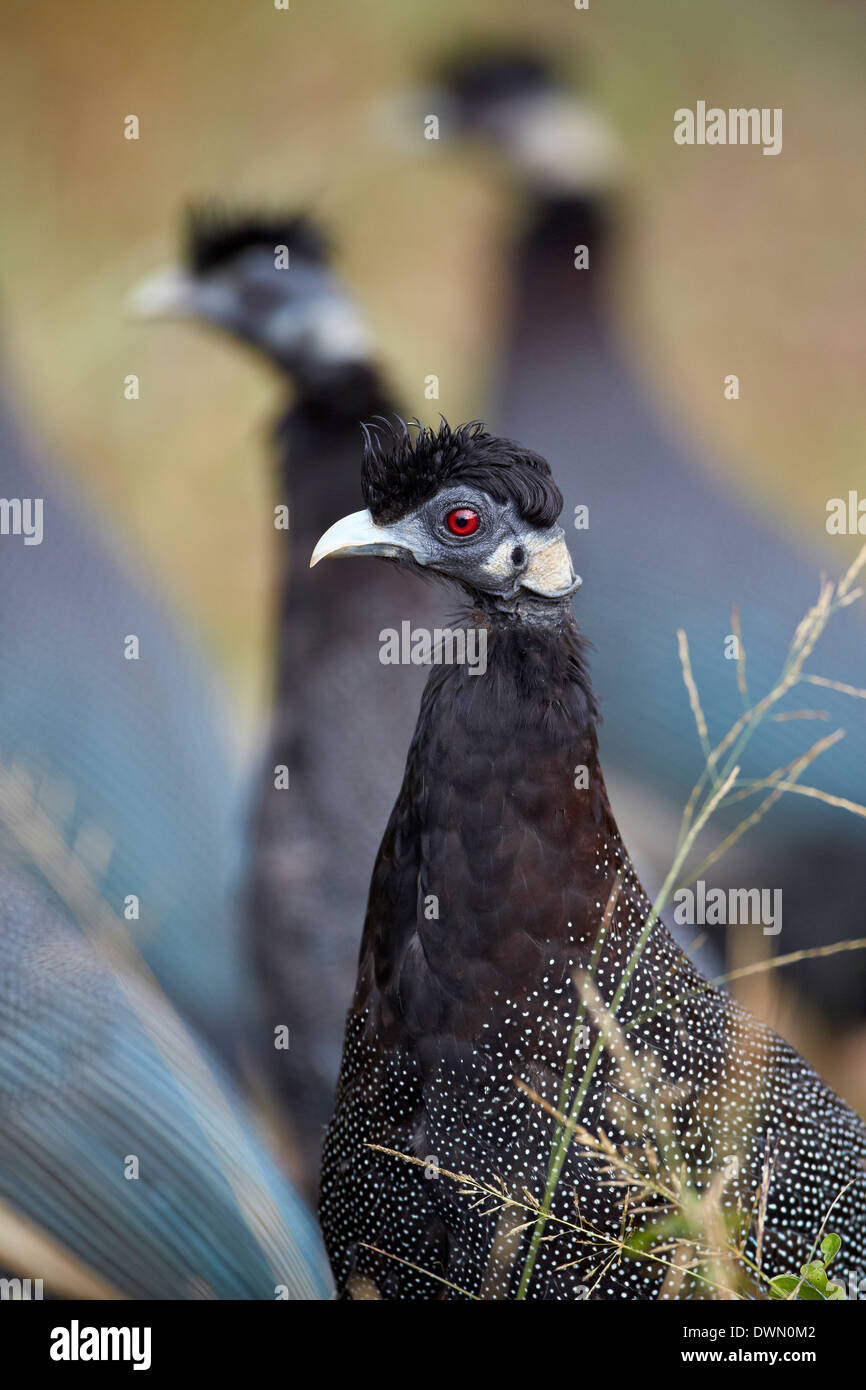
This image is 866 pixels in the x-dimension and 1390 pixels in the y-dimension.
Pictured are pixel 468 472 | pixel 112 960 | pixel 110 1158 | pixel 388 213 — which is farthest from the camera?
pixel 388 213

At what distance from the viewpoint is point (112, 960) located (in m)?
2.40

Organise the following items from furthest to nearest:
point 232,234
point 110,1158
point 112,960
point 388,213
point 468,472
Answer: point 388,213 < point 232,234 < point 112,960 < point 110,1158 < point 468,472

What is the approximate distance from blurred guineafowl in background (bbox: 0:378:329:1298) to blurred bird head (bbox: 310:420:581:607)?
40.7 inches

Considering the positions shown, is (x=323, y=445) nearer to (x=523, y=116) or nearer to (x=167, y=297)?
(x=167, y=297)

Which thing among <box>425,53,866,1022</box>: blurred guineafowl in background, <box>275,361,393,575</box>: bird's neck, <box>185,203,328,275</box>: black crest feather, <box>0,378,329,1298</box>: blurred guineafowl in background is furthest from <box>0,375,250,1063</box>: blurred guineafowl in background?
<box>425,53,866,1022</box>: blurred guineafowl in background

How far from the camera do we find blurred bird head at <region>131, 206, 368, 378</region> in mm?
2586

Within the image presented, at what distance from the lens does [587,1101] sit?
179cm

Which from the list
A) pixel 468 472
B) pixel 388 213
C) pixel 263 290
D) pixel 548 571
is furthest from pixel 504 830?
pixel 388 213

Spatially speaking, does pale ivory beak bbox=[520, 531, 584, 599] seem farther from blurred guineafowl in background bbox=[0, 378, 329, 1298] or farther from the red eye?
blurred guineafowl in background bbox=[0, 378, 329, 1298]

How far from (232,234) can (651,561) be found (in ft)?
3.44

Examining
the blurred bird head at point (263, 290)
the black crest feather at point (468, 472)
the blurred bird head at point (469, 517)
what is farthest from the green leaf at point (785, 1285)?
the blurred bird head at point (263, 290)

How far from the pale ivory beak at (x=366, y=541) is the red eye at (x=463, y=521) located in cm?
6

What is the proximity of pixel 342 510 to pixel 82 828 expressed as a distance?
0.83 meters
